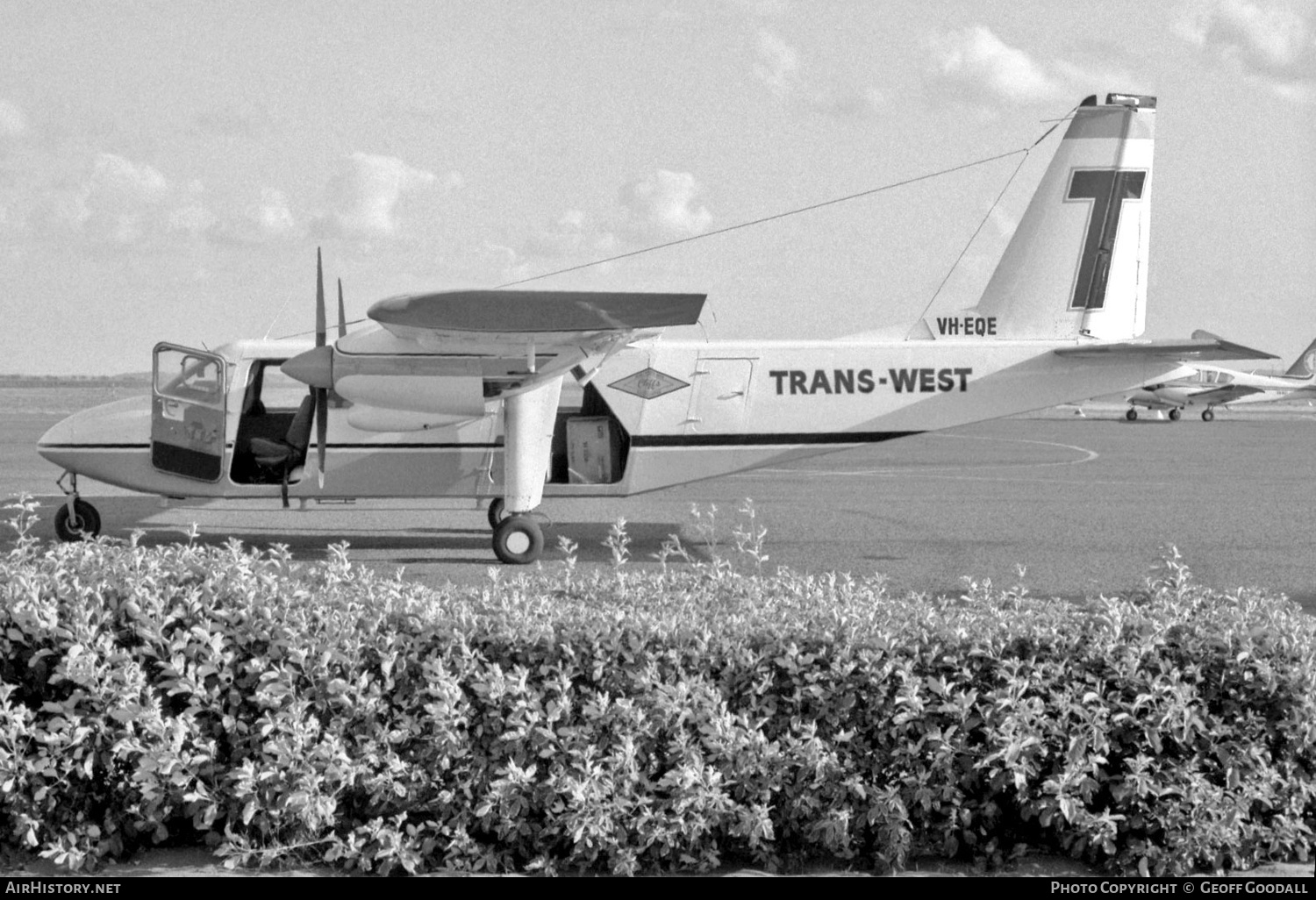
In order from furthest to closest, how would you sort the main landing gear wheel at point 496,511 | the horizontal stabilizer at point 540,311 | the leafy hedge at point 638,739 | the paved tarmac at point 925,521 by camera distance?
the main landing gear wheel at point 496,511
the paved tarmac at point 925,521
the horizontal stabilizer at point 540,311
the leafy hedge at point 638,739

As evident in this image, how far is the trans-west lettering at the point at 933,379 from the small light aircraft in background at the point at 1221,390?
40.3 metres

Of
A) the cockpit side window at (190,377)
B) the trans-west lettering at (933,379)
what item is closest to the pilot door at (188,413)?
the cockpit side window at (190,377)

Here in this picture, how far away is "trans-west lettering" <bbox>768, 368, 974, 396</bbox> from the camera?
1337 cm

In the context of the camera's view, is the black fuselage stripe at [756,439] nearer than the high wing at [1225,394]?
Yes

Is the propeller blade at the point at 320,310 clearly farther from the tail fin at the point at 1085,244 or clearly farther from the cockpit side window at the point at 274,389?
the tail fin at the point at 1085,244

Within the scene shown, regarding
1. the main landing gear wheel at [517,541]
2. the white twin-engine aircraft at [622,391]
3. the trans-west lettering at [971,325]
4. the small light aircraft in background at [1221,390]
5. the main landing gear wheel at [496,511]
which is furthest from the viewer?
the small light aircraft in background at [1221,390]

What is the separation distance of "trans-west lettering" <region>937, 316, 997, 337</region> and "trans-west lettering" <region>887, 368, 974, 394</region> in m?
1.08

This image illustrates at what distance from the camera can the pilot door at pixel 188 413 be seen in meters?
12.8

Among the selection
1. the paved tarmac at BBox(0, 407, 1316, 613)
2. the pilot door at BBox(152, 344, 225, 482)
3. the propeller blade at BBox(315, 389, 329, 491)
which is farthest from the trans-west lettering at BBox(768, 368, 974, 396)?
the pilot door at BBox(152, 344, 225, 482)

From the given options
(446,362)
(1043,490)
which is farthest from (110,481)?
(1043,490)

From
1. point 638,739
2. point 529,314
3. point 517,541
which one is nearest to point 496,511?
point 517,541

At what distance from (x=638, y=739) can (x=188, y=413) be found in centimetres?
980

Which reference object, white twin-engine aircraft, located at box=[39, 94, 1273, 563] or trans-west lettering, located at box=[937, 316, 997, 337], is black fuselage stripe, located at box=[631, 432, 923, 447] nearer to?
white twin-engine aircraft, located at box=[39, 94, 1273, 563]

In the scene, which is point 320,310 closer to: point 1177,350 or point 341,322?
point 341,322
